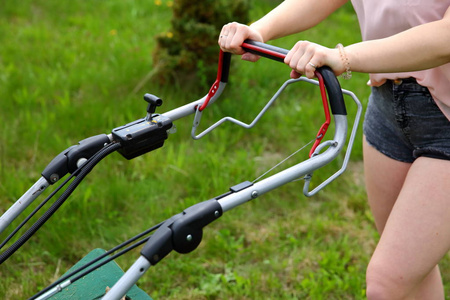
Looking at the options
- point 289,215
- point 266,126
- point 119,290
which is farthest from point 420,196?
point 266,126

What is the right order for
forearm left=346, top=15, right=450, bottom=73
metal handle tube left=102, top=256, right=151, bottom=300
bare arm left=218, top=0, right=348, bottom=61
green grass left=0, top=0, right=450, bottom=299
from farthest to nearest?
green grass left=0, top=0, right=450, bottom=299 < bare arm left=218, top=0, right=348, bottom=61 < forearm left=346, top=15, right=450, bottom=73 < metal handle tube left=102, top=256, right=151, bottom=300

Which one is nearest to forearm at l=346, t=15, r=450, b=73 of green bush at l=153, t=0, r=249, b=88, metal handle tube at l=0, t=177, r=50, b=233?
metal handle tube at l=0, t=177, r=50, b=233

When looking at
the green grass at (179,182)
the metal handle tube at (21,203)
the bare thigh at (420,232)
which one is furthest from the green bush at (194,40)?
the bare thigh at (420,232)

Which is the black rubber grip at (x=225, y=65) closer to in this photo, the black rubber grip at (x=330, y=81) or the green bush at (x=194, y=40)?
the black rubber grip at (x=330, y=81)

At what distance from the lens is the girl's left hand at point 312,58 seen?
1.29 meters

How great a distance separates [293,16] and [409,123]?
45cm

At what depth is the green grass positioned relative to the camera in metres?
2.47

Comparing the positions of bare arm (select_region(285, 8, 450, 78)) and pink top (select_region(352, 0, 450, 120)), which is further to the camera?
pink top (select_region(352, 0, 450, 120))

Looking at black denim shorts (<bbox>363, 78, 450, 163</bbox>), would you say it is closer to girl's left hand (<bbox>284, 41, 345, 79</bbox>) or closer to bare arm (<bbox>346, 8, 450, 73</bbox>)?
bare arm (<bbox>346, 8, 450, 73</bbox>)

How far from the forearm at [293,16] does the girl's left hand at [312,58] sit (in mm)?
329

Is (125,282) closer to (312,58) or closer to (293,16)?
(312,58)

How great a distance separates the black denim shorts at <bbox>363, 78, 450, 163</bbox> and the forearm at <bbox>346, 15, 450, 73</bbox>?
0.18 m

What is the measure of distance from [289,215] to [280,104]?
1.14m

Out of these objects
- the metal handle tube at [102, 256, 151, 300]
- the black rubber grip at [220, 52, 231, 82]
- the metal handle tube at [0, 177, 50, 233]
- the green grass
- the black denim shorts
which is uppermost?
the metal handle tube at [0, 177, 50, 233]
